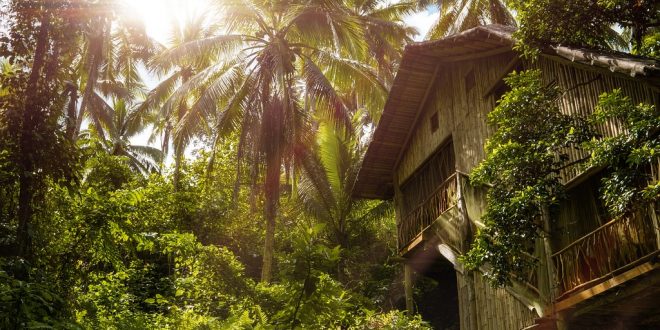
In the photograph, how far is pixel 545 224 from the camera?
26.5 feet

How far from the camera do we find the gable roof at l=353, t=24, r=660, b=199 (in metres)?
7.50

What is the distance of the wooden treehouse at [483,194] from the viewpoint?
7.38 metres

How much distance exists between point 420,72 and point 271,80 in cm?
454

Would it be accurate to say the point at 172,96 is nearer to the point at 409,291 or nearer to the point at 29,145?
the point at 409,291

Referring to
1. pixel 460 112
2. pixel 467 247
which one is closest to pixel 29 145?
pixel 467 247

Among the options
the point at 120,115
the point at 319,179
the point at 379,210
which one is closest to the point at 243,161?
the point at 319,179

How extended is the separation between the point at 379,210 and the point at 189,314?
11.9 meters

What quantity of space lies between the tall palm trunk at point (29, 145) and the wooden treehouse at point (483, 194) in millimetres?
6216

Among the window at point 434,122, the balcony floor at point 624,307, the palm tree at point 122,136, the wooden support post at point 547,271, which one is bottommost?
the balcony floor at point 624,307

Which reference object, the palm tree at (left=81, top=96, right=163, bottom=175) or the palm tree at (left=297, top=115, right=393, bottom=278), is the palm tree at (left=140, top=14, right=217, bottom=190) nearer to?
the palm tree at (left=297, top=115, right=393, bottom=278)

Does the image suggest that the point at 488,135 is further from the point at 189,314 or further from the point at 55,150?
the point at 55,150

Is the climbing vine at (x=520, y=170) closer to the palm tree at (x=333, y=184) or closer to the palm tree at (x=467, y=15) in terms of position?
the palm tree at (x=333, y=184)

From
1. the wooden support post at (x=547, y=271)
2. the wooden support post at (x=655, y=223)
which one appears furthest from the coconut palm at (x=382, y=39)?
the wooden support post at (x=655, y=223)

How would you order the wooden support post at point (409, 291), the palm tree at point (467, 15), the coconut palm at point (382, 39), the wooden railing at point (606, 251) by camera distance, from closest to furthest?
the wooden railing at point (606, 251) → the wooden support post at point (409, 291) → the coconut palm at point (382, 39) → the palm tree at point (467, 15)
